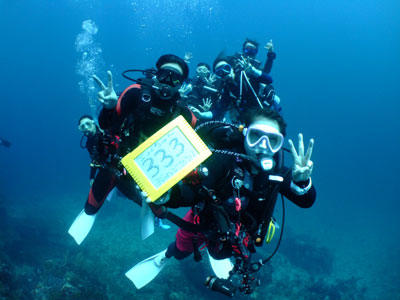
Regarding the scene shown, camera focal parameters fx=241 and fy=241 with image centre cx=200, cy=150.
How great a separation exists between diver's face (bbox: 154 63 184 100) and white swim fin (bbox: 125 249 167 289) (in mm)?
4159

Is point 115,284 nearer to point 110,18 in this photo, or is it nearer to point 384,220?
point 384,220

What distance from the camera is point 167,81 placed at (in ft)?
12.9

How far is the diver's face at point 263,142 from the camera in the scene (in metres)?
2.88

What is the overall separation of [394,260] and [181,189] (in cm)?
2584

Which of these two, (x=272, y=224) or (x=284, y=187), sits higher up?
(x=284, y=187)

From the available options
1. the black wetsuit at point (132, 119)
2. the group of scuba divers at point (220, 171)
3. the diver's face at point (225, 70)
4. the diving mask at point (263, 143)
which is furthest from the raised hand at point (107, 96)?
the diver's face at point (225, 70)

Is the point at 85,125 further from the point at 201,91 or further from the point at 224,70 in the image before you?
the point at 224,70

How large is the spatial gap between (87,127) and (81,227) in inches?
110

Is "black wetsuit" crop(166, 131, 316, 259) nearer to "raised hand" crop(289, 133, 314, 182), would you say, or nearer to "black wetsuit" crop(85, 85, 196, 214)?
"raised hand" crop(289, 133, 314, 182)

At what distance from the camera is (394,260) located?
2058 centimetres

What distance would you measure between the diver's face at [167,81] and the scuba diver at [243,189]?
0.86 metres

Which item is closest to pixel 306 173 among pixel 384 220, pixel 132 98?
pixel 132 98

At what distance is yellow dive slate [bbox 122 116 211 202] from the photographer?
2.45 m

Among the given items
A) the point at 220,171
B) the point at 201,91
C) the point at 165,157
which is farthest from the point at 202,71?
the point at 165,157
